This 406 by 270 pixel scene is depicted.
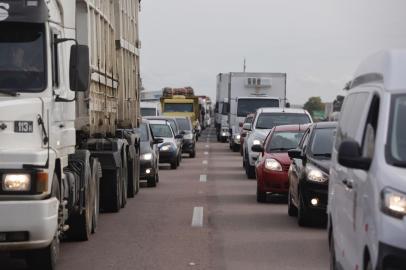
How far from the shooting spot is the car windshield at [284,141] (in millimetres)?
18906

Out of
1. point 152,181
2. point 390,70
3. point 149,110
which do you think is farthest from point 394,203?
point 149,110

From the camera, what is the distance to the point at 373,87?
7.71m

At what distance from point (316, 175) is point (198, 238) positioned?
6.78 ft

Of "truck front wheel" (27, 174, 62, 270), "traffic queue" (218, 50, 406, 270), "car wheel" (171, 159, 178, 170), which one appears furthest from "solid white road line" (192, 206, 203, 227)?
"car wheel" (171, 159, 178, 170)

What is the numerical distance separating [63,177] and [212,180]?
1424 cm

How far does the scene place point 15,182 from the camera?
9016 mm

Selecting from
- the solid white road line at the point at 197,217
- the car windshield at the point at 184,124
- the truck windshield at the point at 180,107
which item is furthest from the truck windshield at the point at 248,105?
the solid white road line at the point at 197,217

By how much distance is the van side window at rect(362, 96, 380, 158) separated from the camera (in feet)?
23.8

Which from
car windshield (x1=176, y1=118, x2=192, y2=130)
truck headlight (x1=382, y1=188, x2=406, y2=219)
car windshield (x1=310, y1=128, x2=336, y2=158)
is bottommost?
car windshield (x1=176, y1=118, x2=192, y2=130)

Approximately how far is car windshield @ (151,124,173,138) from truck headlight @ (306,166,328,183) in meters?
16.3

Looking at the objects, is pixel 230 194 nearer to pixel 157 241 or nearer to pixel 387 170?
pixel 157 241

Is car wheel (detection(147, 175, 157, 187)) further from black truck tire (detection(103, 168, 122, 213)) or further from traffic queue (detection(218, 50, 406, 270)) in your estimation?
traffic queue (detection(218, 50, 406, 270))

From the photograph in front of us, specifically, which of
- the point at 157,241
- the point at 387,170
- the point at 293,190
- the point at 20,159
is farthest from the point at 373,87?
the point at 293,190

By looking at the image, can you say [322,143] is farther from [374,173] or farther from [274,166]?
[374,173]
